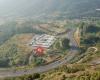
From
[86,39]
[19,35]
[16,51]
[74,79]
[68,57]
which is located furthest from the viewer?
[19,35]

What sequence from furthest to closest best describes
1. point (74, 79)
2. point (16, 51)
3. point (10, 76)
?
point (16, 51), point (10, 76), point (74, 79)

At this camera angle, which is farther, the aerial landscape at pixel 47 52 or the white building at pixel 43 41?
the white building at pixel 43 41

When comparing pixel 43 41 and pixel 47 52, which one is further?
pixel 43 41

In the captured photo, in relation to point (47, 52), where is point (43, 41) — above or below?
above

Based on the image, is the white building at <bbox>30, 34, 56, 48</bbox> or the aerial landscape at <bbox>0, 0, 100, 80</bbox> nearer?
the aerial landscape at <bbox>0, 0, 100, 80</bbox>

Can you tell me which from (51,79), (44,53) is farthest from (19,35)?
(51,79)

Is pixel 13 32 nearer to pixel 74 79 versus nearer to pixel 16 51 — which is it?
pixel 16 51

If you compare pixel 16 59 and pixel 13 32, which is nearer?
pixel 16 59

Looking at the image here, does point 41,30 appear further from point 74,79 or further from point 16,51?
point 74,79

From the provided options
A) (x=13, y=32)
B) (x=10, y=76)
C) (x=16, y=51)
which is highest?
(x=13, y=32)

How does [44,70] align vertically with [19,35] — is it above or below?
below
